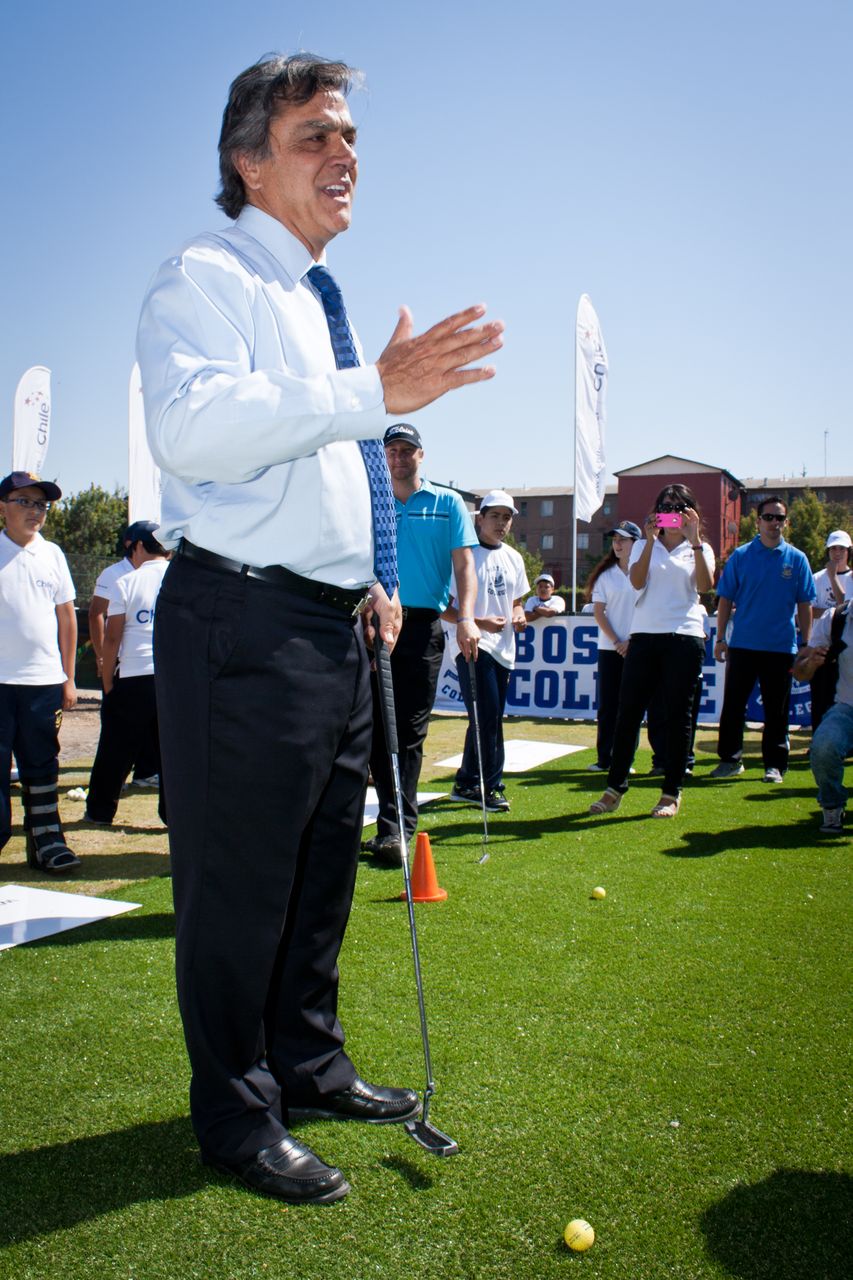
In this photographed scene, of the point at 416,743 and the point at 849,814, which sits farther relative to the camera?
the point at 849,814

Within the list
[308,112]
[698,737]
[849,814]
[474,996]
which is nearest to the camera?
[308,112]

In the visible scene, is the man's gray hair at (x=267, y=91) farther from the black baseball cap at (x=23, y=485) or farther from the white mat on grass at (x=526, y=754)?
the white mat on grass at (x=526, y=754)

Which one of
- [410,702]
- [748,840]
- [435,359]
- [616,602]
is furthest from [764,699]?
[435,359]

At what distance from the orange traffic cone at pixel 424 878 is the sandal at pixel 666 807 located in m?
2.44

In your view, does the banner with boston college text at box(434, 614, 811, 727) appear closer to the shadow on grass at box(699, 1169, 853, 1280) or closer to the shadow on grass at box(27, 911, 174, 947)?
the shadow on grass at box(27, 911, 174, 947)

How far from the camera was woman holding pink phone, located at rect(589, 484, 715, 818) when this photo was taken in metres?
6.49

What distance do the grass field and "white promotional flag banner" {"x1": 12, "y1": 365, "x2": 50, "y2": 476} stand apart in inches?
412

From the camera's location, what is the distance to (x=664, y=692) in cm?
657

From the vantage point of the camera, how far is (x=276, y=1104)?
7.65 feet

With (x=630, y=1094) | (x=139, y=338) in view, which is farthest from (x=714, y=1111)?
(x=139, y=338)

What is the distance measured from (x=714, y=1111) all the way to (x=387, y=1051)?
96cm

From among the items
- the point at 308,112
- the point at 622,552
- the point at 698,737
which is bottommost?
the point at 698,737

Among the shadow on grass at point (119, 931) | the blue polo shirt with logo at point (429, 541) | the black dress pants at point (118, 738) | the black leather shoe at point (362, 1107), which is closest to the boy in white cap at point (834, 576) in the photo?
the blue polo shirt with logo at point (429, 541)

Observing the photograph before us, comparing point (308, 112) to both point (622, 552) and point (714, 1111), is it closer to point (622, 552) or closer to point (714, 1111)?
point (714, 1111)
